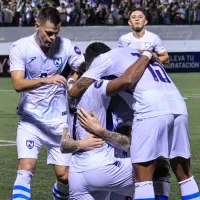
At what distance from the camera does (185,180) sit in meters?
6.80

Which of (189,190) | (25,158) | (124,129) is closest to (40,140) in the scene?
(25,158)

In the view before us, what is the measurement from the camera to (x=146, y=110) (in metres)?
6.41

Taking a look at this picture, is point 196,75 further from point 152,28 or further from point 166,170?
point 166,170

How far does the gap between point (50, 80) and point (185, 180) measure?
1972mm

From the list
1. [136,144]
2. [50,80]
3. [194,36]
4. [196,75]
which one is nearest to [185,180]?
[136,144]

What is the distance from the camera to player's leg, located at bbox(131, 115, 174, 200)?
6.35 meters

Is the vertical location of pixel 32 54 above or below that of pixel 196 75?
above

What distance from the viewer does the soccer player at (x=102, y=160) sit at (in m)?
6.26

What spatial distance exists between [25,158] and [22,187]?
0.37 m

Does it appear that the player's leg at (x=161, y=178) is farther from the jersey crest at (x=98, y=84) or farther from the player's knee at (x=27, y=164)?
the player's knee at (x=27, y=164)

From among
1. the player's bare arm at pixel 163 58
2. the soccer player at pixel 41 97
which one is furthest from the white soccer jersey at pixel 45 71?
the player's bare arm at pixel 163 58

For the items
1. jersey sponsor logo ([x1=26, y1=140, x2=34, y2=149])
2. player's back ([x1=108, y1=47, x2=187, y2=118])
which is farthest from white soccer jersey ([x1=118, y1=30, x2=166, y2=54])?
player's back ([x1=108, y1=47, x2=187, y2=118])

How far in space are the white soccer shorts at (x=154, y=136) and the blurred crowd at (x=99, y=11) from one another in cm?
2888

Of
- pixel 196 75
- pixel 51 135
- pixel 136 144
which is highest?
pixel 136 144
